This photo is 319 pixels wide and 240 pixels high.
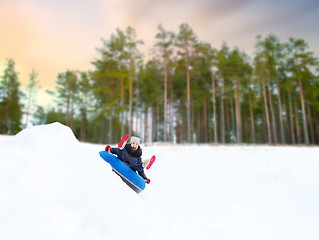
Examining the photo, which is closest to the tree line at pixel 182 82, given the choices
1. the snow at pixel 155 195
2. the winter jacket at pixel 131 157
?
the snow at pixel 155 195

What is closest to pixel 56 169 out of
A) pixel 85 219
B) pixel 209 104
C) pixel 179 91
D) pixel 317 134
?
pixel 85 219

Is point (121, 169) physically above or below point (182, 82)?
below

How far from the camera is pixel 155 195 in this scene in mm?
7305

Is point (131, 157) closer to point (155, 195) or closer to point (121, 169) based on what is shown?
point (121, 169)

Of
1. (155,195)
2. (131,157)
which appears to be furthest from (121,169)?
(155,195)

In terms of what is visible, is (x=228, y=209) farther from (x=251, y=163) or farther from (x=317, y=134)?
(x=317, y=134)

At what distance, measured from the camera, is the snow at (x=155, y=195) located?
76.4 inches

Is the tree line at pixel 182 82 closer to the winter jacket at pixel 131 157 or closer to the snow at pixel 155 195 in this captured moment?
the snow at pixel 155 195

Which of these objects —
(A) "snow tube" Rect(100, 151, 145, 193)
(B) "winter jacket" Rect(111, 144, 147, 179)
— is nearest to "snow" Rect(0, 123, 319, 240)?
(A) "snow tube" Rect(100, 151, 145, 193)

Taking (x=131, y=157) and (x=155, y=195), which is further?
(x=155, y=195)

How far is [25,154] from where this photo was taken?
2.46 meters

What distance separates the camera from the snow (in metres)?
1.94

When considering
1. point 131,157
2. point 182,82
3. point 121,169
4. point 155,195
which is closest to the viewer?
point 121,169

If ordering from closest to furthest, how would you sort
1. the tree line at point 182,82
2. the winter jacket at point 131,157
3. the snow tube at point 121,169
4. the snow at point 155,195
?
the snow at point 155,195
the snow tube at point 121,169
the winter jacket at point 131,157
the tree line at point 182,82
